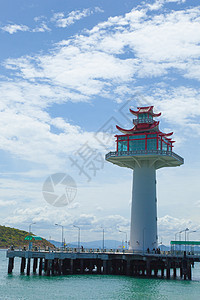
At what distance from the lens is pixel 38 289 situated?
5853 centimetres

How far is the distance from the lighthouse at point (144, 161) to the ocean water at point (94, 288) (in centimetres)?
1030

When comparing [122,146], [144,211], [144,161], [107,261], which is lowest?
[107,261]

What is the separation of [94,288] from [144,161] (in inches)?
1135

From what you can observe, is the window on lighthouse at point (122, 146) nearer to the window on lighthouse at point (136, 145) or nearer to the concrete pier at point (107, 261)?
the window on lighthouse at point (136, 145)

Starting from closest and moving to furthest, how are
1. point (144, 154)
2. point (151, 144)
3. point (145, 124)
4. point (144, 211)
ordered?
1. point (144, 154)
2. point (144, 211)
3. point (151, 144)
4. point (145, 124)

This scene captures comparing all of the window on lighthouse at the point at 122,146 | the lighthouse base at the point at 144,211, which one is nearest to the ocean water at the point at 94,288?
the lighthouse base at the point at 144,211

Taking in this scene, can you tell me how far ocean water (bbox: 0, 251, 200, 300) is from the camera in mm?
54438

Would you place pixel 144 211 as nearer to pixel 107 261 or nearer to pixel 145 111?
pixel 107 261

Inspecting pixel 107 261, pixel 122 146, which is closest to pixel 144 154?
pixel 122 146

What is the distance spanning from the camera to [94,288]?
197 ft

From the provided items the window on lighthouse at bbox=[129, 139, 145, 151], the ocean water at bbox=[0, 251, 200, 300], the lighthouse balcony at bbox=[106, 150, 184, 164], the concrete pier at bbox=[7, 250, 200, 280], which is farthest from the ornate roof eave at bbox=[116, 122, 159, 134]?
the ocean water at bbox=[0, 251, 200, 300]

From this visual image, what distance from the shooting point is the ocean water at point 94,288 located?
179 feet

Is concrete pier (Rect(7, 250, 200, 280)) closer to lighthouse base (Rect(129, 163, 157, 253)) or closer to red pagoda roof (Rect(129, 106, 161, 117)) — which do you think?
lighthouse base (Rect(129, 163, 157, 253))

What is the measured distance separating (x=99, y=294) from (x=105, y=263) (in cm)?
1902
